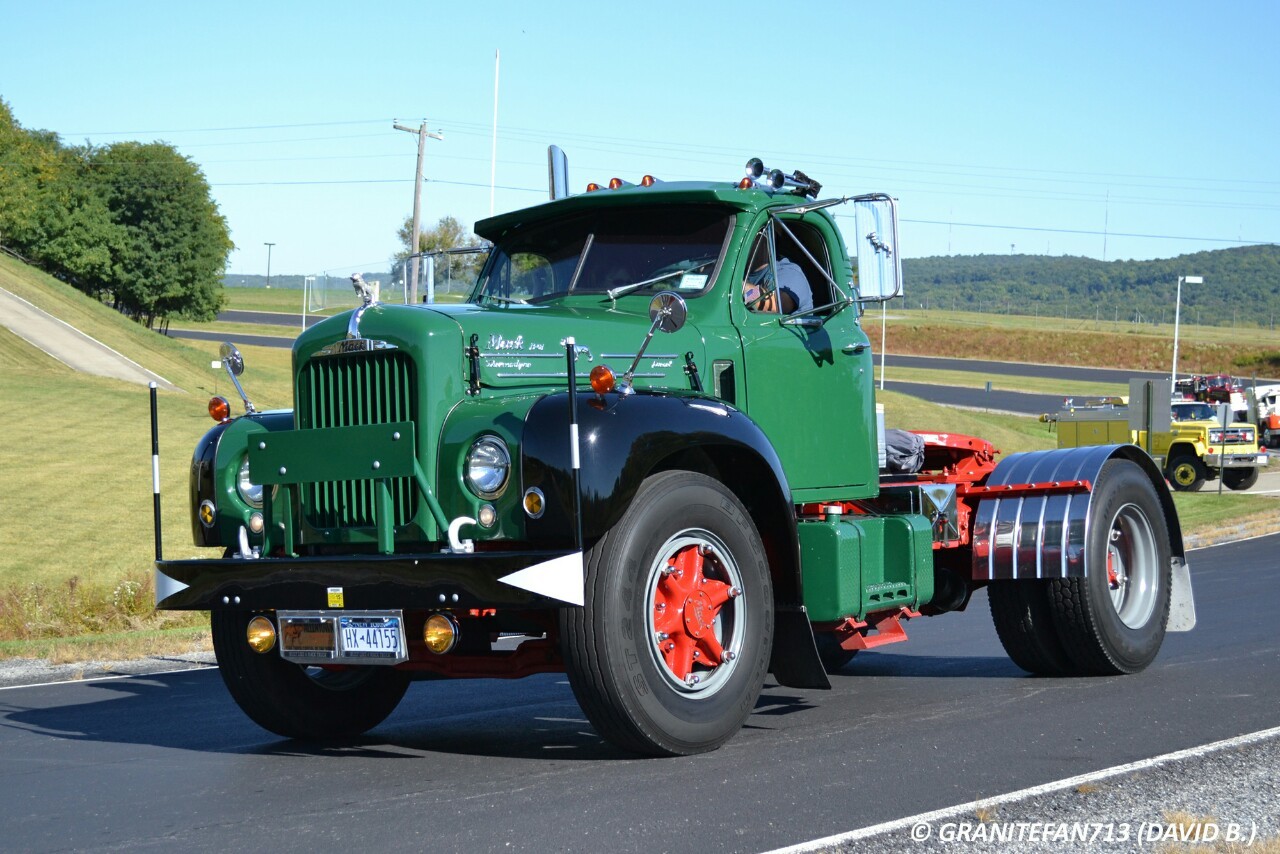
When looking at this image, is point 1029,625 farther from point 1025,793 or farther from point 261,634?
point 261,634

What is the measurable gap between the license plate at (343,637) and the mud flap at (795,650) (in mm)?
1769

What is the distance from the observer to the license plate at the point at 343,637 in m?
6.21

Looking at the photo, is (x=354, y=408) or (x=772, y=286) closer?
(x=354, y=408)

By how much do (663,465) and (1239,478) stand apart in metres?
33.2

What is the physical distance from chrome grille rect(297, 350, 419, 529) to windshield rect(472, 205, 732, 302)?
151 centimetres

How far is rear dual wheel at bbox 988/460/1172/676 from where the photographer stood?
29.0 feet

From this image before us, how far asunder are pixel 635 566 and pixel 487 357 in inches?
46.8

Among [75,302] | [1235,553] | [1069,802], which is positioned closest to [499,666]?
[1069,802]

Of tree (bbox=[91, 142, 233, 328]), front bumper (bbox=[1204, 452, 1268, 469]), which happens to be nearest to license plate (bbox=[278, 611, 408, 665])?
front bumper (bbox=[1204, 452, 1268, 469])

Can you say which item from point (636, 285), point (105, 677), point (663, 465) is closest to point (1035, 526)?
point (636, 285)

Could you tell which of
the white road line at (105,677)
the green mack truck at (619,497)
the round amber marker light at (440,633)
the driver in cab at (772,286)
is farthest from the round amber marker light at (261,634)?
the white road line at (105,677)

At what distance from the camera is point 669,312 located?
6.38 m

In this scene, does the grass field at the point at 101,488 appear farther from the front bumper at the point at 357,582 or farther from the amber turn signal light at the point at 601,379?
the amber turn signal light at the point at 601,379

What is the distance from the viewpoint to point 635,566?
6.09 m
